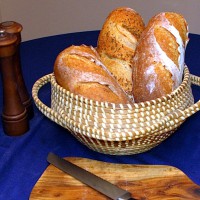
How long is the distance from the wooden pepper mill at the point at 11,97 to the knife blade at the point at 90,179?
133mm

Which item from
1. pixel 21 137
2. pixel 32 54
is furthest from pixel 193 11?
pixel 21 137

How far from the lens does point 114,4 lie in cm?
262

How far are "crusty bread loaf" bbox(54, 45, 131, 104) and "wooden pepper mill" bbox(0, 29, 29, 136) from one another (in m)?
0.11

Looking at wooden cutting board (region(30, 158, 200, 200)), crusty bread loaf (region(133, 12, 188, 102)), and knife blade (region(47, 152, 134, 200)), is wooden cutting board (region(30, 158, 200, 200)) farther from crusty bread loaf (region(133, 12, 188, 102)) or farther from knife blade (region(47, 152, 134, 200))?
crusty bread loaf (region(133, 12, 188, 102))

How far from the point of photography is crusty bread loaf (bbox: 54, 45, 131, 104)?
2.38 ft

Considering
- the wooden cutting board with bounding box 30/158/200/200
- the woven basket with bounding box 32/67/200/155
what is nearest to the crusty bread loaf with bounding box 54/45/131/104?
the woven basket with bounding box 32/67/200/155

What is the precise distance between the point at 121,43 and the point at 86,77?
0.16 metres

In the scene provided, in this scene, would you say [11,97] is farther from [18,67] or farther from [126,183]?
[126,183]

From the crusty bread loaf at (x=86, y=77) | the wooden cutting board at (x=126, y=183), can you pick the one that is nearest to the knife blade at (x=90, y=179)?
the wooden cutting board at (x=126, y=183)

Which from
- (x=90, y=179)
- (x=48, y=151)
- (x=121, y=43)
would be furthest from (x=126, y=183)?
(x=121, y=43)

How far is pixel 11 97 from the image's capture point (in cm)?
84

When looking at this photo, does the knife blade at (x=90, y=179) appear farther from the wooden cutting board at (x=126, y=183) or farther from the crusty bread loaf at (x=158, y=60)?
the crusty bread loaf at (x=158, y=60)

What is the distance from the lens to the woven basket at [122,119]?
678 millimetres

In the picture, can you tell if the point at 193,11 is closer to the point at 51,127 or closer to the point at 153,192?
the point at 51,127
